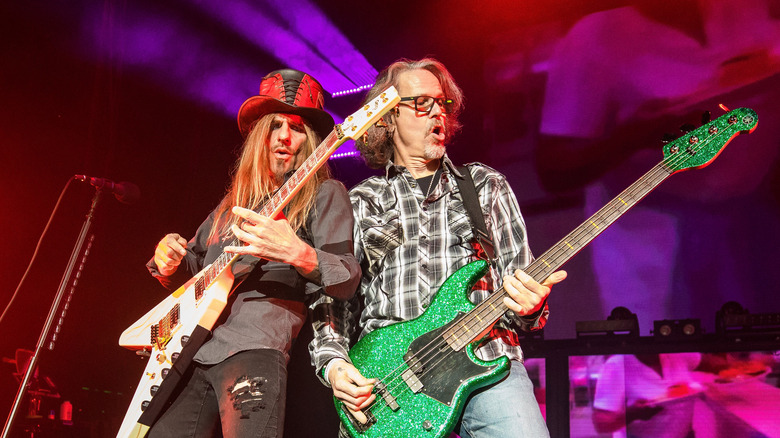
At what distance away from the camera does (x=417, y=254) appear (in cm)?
266

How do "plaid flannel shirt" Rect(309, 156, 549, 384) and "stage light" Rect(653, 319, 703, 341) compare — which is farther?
"stage light" Rect(653, 319, 703, 341)

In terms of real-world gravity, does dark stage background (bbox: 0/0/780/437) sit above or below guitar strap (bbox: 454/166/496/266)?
above

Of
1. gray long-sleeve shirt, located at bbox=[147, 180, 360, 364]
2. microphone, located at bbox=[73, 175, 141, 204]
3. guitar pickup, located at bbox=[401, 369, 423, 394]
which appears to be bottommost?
guitar pickup, located at bbox=[401, 369, 423, 394]

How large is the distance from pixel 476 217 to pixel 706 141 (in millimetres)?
1004

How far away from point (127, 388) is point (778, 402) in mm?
5359

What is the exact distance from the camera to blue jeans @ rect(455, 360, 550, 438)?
7.27 feet

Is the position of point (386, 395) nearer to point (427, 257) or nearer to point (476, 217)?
point (427, 257)

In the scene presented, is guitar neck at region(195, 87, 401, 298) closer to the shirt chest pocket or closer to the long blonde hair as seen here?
the long blonde hair

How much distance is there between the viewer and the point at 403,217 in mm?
2803

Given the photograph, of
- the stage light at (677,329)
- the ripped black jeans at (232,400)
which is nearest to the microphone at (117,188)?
the ripped black jeans at (232,400)

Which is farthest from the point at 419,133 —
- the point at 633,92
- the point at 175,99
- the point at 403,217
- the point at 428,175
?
the point at 633,92

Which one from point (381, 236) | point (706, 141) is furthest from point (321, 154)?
point (706, 141)

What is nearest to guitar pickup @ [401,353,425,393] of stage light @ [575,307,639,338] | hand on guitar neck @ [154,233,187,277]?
hand on guitar neck @ [154,233,187,277]

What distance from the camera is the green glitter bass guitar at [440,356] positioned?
2.28m
